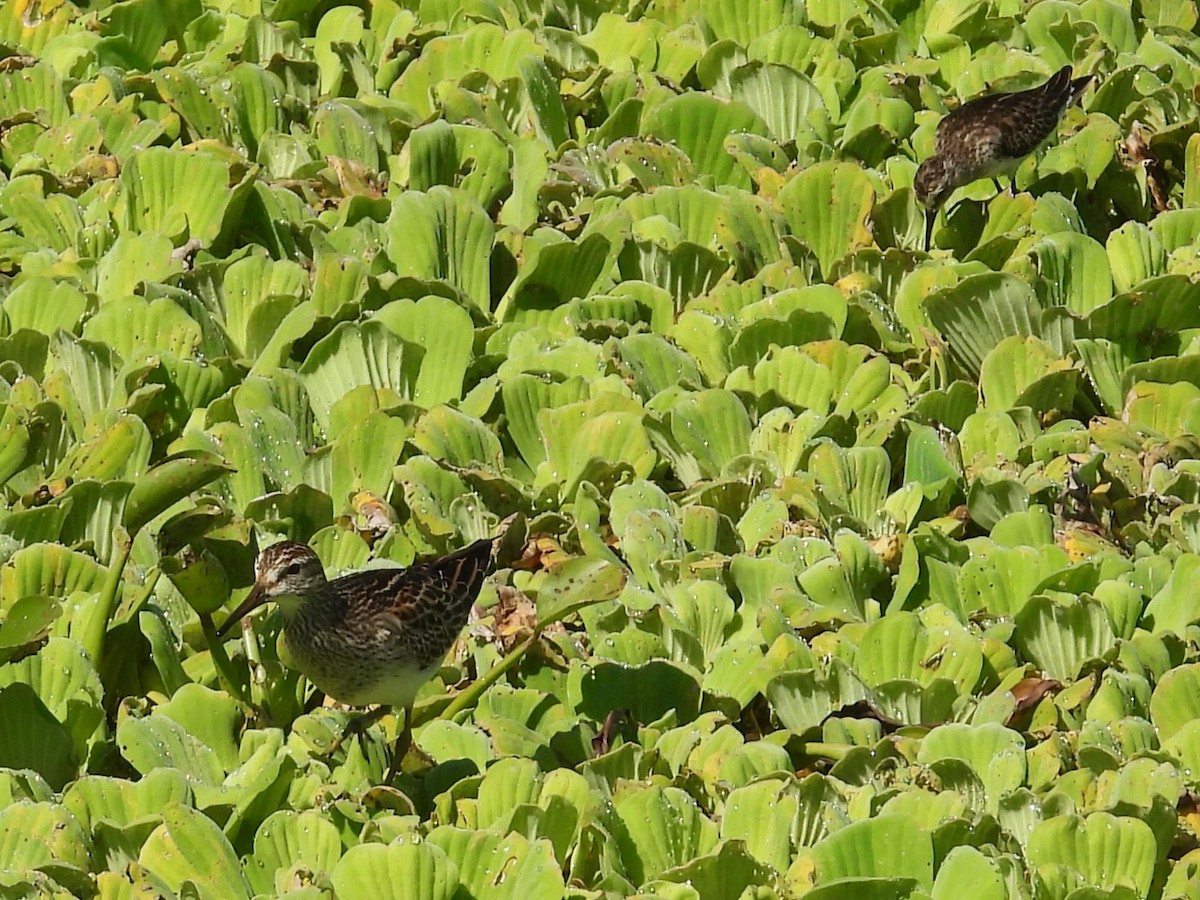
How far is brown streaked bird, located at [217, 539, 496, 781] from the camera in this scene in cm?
430

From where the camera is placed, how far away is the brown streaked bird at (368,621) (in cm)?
430

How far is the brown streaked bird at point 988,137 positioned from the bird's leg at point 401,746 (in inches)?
112

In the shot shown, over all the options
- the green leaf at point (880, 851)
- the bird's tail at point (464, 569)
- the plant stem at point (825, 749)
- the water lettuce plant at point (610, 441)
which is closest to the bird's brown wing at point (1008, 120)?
the water lettuce plant at point (610, 441)

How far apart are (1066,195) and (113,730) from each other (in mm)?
3930

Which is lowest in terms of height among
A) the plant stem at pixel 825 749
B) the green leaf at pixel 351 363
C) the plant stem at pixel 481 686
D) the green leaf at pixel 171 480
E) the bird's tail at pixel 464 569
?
the plant stem at pixel 825 749

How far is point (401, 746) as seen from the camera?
14.3 feet

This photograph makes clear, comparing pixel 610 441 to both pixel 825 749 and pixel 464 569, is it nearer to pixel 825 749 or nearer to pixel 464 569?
pixel 464 569

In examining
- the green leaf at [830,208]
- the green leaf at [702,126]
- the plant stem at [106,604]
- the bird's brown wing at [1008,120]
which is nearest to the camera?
the plant stem at [106,604]

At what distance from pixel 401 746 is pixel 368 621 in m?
0.28

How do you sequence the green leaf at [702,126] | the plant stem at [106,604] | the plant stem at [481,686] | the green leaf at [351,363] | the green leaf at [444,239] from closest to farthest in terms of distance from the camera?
the plant stem at [106,604], the plant stem at [481,686], the green leaf at [351,363], the green leaf at [444,239], the green leaf at [702,126]

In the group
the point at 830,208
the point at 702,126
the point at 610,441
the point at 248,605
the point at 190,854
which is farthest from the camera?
the point at 702,126

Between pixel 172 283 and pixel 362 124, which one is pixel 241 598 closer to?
pixel 172 283

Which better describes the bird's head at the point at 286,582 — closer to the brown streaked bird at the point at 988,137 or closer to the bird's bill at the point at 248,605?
the bird's bill at the point at 248,605

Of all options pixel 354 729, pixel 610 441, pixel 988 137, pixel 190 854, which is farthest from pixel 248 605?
pixel 988 137
